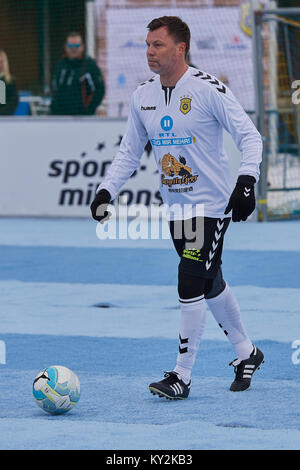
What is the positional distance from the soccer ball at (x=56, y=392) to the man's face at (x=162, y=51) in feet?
5.91

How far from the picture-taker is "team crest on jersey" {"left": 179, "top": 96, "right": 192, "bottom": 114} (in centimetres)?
600

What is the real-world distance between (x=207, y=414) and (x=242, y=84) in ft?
40.2

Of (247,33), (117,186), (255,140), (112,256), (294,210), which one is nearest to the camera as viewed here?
(255,140)

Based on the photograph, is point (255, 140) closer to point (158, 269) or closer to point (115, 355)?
point (115, 355)

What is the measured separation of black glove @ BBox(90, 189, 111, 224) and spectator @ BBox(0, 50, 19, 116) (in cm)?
1031

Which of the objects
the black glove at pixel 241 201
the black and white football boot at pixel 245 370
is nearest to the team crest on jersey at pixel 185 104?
the black glove at pixel 241 201

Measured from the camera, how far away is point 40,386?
5.57 m

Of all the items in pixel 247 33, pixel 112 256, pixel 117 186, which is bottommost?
pixel 112 256

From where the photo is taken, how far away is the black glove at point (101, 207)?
606 cm

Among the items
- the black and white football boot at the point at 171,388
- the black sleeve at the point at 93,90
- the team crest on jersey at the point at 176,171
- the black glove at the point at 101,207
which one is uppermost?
the black sleeve at the point at 93,90

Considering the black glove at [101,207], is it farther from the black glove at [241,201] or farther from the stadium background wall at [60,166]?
the stadium background wall at [60,166]

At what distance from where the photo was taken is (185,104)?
6.01 metres

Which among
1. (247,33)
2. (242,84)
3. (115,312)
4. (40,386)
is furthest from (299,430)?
(247,33)

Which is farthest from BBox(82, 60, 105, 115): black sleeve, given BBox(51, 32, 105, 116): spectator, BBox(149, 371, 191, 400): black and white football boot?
BBox(149, 371, 191, 400): black and white football boot
